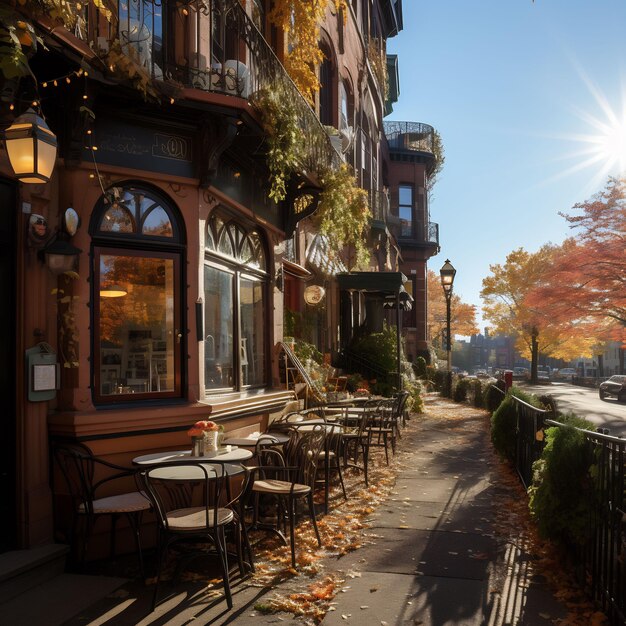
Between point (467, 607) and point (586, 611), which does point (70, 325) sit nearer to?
point (467, 607)

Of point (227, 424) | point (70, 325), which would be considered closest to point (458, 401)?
point (227, 424)

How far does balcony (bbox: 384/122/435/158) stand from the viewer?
39594 mm

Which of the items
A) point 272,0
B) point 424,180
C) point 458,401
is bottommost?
point 458,401

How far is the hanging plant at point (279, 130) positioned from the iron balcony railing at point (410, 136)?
32.2 metres

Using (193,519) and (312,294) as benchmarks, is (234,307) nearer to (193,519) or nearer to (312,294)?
(193,519)

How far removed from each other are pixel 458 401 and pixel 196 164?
20108 millimetres

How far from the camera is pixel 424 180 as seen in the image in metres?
39.8

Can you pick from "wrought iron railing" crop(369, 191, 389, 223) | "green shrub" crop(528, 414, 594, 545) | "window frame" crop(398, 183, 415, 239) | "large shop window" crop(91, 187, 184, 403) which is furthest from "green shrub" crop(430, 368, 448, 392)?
"green shrub" crop(528, 414, 594, 545)

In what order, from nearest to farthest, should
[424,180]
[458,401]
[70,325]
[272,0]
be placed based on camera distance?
[70,325] → [272,0] → [458,401] → [424,180]

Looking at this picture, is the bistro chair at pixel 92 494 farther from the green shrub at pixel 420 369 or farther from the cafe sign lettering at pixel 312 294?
the green shrub at pixel 420 369

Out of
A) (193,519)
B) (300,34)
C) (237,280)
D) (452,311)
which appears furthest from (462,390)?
(452,311)

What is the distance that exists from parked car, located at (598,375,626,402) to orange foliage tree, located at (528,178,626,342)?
13.9 ft

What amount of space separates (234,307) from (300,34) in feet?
16.5

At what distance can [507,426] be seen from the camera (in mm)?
10336
